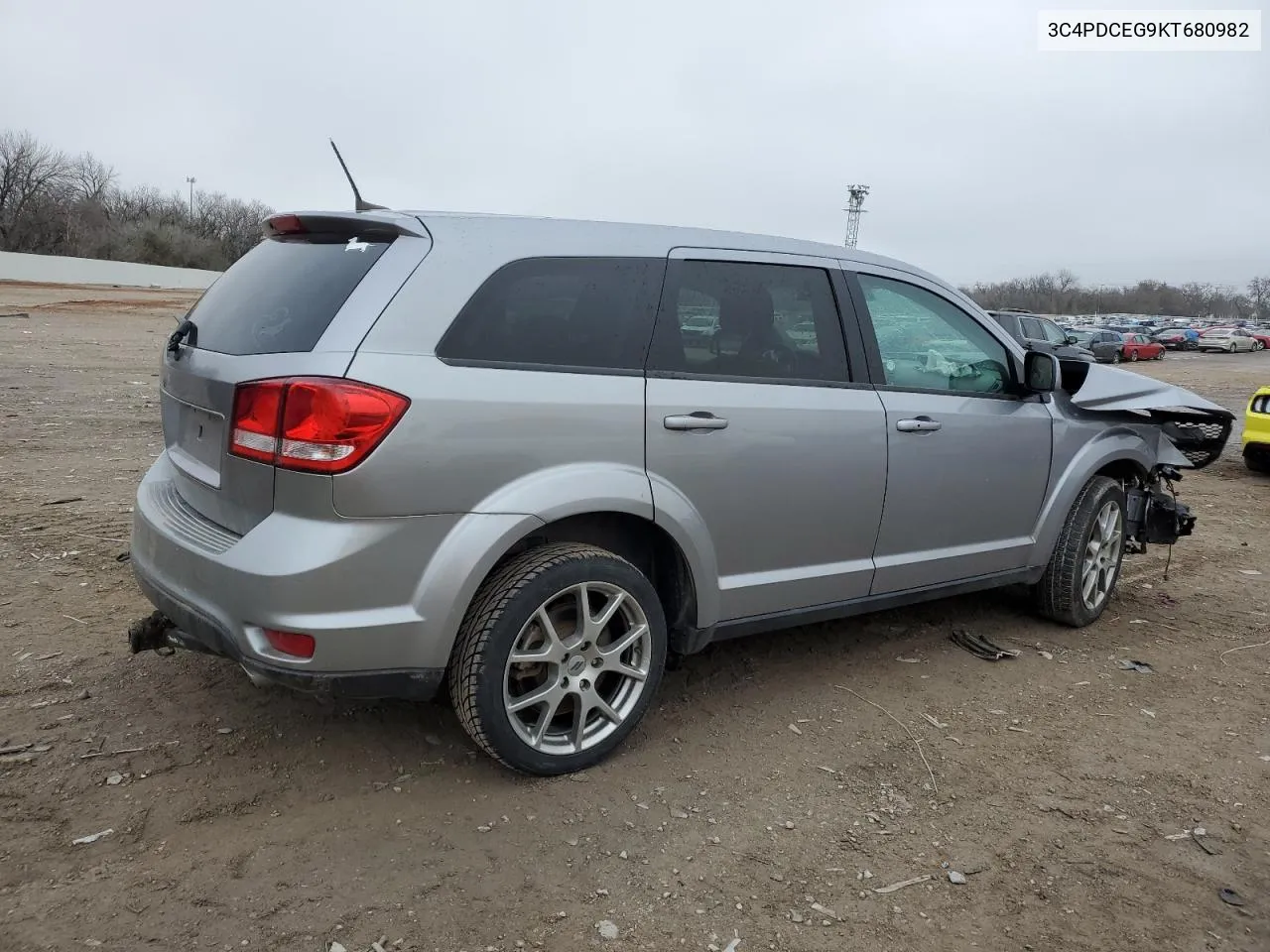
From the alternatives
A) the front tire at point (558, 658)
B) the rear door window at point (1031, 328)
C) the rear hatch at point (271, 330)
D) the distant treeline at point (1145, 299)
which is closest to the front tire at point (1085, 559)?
the front tire at point (558, 658)

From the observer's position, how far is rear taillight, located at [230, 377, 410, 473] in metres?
2.63

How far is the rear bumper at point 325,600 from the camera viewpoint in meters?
2.64

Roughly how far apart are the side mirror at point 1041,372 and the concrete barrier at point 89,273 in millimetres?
48194

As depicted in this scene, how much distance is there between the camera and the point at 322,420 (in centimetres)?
263

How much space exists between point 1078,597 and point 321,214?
3931 mm

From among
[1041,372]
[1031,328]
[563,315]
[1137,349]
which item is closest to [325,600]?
[563,315]

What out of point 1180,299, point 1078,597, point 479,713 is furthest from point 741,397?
point 1180,299

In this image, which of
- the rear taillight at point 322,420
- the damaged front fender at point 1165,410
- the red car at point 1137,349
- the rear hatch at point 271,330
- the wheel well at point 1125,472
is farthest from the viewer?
the red car at point 1137,349

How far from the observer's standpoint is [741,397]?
338 cm

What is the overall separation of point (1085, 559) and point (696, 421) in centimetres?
266

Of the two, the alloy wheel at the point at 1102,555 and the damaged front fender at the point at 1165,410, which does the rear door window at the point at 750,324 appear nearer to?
the damaged front fender at the point at 1165,410

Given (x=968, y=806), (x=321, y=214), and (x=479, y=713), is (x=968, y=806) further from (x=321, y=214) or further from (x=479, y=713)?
(x=321, y=214)

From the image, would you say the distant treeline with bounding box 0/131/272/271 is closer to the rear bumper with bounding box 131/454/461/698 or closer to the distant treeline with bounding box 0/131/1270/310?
the distant treeline with bounding box 0/131/1270/310

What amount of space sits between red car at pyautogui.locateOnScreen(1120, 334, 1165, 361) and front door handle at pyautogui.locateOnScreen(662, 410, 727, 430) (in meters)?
37.8
